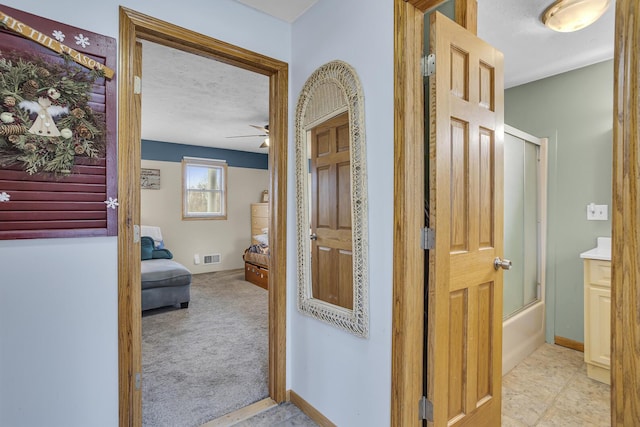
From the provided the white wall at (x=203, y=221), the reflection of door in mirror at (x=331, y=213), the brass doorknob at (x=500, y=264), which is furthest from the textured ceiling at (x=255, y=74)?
the brass doorknob at (x=500, y=264)

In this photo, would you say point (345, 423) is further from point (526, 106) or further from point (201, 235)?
point (201, 235)

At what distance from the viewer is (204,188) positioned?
618 cm

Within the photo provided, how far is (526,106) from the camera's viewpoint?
310 centimetres

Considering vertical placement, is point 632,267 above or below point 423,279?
above

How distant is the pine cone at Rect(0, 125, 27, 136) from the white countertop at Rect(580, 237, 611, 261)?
3.27m

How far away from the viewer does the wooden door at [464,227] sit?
1379 mm

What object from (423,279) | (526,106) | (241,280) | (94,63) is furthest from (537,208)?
(241,280)

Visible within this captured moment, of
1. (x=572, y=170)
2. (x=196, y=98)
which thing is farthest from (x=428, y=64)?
(x=196, y=98)

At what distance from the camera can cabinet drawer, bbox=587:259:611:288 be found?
7.18 feet

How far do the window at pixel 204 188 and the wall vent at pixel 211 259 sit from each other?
0.75 meters

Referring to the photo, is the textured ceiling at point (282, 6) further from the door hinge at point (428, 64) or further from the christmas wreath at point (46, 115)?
the christmas wreath at point (46, 115)

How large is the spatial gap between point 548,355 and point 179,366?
302 centimetres

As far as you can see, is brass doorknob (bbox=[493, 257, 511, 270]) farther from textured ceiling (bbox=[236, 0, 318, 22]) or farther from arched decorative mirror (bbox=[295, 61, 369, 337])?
textured ceiling (bbox=[236, 0, 318, 22])

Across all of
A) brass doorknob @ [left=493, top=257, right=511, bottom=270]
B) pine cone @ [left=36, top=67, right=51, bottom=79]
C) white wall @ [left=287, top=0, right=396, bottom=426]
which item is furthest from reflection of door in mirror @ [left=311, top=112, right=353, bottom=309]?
pine cone @ [left=36, top=67, right=51, bottom=79]
